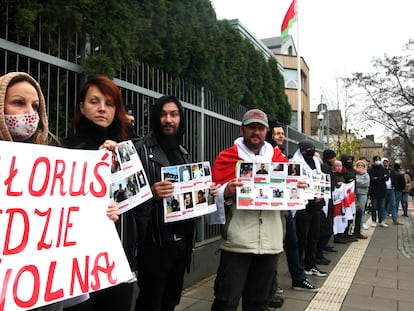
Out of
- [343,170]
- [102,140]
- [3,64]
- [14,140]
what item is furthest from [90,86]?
[343,170]

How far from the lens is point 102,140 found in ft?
7.70

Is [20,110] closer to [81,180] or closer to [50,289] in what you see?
[81,180]

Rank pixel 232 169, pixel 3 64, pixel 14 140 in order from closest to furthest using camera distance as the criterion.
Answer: pixel 14 140 < pixel 3 64 < pixel 232 169

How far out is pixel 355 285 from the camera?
5500 mm

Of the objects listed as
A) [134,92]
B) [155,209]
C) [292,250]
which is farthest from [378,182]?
[155,209]

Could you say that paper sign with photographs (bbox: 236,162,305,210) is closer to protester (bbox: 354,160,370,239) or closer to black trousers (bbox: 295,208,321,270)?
black trousers (bbox: 295,208,321,270)

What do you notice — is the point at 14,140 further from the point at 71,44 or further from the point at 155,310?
the point at 71,44

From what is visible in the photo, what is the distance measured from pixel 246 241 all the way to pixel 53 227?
1793 millimetres

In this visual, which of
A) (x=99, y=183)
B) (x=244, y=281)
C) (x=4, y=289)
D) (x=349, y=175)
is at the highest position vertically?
(x=99, y=183)

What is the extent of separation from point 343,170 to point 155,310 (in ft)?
22.6

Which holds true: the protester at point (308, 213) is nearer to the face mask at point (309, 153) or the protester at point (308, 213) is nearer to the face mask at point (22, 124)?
the face mask at point (309, 153)

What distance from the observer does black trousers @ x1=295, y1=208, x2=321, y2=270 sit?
5297mm

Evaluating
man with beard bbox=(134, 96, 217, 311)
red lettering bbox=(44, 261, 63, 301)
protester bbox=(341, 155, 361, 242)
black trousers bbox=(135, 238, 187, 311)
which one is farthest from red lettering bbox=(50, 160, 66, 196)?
protester bbox=(341, 155, 361, 242)

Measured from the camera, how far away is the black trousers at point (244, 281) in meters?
3.20
